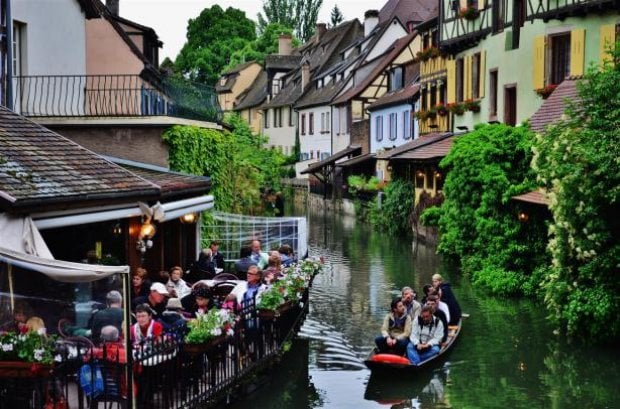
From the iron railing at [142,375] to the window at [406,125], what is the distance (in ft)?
116

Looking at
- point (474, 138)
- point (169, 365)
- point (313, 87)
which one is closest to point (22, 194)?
point (169, 365)

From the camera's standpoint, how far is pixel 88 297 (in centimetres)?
1039

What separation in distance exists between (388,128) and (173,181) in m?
34.1

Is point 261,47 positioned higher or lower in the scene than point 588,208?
higher

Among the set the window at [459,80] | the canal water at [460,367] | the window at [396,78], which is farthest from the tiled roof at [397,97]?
the canal water at [460,367]

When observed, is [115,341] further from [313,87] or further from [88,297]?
[313,87]

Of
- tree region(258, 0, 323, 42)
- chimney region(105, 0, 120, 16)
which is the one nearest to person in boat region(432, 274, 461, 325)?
chimney region(105, 0, 120, 16)

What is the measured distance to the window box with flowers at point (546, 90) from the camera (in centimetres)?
2820

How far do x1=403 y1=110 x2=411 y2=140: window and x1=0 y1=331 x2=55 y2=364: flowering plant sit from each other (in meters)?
39.5

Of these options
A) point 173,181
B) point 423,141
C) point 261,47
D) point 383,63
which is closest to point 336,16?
point 261,47

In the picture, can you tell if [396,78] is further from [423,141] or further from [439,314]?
→ [439,314]

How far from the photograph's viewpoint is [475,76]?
3528 centimetres

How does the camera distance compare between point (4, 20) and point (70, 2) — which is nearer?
point (4, 20)

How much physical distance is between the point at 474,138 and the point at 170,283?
1279 centimetres
